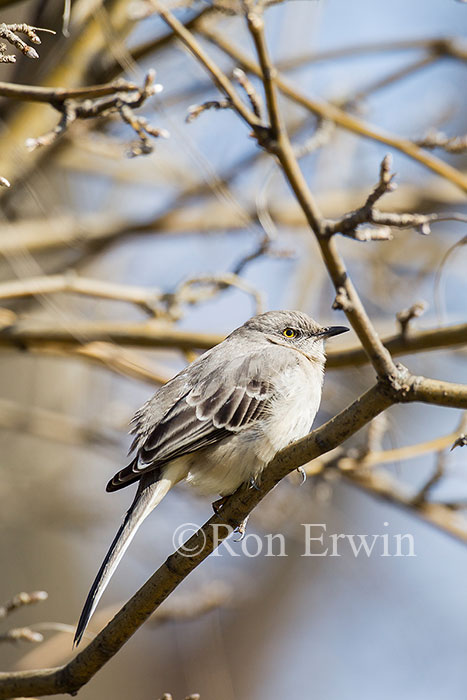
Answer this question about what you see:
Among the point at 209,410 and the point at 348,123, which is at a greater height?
the point at 348,123

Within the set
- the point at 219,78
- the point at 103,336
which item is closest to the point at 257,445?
the point at 103,336

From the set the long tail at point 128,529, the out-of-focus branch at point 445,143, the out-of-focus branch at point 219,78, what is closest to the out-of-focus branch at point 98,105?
the out-of-focus branch at point 219,78

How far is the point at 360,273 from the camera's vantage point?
637cm

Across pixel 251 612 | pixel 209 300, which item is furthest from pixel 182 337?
pixel 251 612

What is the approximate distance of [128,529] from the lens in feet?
10.1

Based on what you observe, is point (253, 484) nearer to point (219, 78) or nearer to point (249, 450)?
point (249, 450)

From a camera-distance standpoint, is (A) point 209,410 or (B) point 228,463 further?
(A) point 209,410

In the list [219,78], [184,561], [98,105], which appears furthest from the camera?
[219,78]

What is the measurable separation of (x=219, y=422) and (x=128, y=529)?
2.05ft

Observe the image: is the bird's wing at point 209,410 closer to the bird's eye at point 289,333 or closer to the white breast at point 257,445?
the white breast at point 257,445

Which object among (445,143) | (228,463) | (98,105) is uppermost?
(445,143)

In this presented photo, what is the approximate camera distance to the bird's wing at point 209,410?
3.30 meters

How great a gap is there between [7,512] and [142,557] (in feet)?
3.96

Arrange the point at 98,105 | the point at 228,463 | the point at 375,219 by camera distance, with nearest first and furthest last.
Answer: the point at 375,219, the point at 98,105, the point at 228,463
